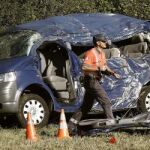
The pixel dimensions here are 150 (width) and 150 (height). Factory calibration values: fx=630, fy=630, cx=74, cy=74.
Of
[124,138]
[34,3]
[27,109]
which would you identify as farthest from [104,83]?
[34,3]

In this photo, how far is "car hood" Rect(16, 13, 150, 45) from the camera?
12.8 metres

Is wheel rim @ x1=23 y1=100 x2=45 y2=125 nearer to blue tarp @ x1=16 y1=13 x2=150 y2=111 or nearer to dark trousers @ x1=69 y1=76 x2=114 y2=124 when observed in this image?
blue tarp @ x1=16 y1=13 x2=150 y2=111

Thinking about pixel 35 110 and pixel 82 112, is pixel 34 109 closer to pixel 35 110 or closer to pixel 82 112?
pixel 35 110

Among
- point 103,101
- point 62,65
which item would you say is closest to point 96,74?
point 103,101

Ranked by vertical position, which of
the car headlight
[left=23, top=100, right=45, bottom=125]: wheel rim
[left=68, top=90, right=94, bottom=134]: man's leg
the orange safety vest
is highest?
the orange safety vest

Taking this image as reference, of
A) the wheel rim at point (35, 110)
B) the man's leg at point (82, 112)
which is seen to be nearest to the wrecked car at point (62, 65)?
the wheel rim at point (35, 110)

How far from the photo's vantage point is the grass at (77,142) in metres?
9.05

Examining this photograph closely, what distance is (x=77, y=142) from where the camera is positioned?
9.50 metres

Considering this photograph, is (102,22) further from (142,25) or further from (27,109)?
(27,109)

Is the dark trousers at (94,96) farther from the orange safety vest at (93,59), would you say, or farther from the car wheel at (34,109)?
the car wheel at (34,109)

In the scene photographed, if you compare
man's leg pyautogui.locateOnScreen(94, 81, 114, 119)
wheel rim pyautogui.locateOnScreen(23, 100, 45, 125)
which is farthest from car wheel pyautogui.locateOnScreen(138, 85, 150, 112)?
man's leg pyautogui.locateOnScreen(94, 81, 114, 119)

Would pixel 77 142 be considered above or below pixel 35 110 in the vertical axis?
above

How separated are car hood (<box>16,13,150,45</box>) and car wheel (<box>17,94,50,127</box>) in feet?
4.56

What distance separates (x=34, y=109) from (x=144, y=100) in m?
2.48
